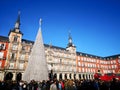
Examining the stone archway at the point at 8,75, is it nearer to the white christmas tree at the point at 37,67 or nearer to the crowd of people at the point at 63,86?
the white christmas tree at the point at 37,67

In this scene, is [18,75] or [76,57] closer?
[18,75]

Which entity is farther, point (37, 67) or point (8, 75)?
point (8, 75)

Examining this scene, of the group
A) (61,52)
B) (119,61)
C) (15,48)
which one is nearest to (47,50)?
(61,52)

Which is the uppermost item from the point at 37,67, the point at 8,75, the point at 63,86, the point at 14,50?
the point at 14,50

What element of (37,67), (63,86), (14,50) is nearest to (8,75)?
(14,50)

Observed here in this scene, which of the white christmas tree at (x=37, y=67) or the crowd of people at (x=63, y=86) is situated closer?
the crowd of people at (x=63, y=86)

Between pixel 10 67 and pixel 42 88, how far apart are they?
2568 centimetres

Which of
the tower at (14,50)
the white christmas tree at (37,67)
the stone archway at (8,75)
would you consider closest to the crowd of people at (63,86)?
the white christmas tree at (37,67)

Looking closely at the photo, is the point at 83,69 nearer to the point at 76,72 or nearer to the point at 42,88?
the point at 76,72

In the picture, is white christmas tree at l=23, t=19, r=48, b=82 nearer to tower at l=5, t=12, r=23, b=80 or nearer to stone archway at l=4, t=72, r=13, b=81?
stone archway at l=4, t=72, r=13, b=81

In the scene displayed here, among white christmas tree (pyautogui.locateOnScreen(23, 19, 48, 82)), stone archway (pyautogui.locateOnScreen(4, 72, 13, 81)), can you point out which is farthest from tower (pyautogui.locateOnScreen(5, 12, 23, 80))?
white christmas tree (pyautogui.locateOnScreen(23, 19, 48, 82))

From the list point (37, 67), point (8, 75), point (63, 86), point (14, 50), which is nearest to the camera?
point (63, 86)

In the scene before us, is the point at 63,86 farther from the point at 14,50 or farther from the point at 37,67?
the point at 14,50

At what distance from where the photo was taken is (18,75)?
34156mm
